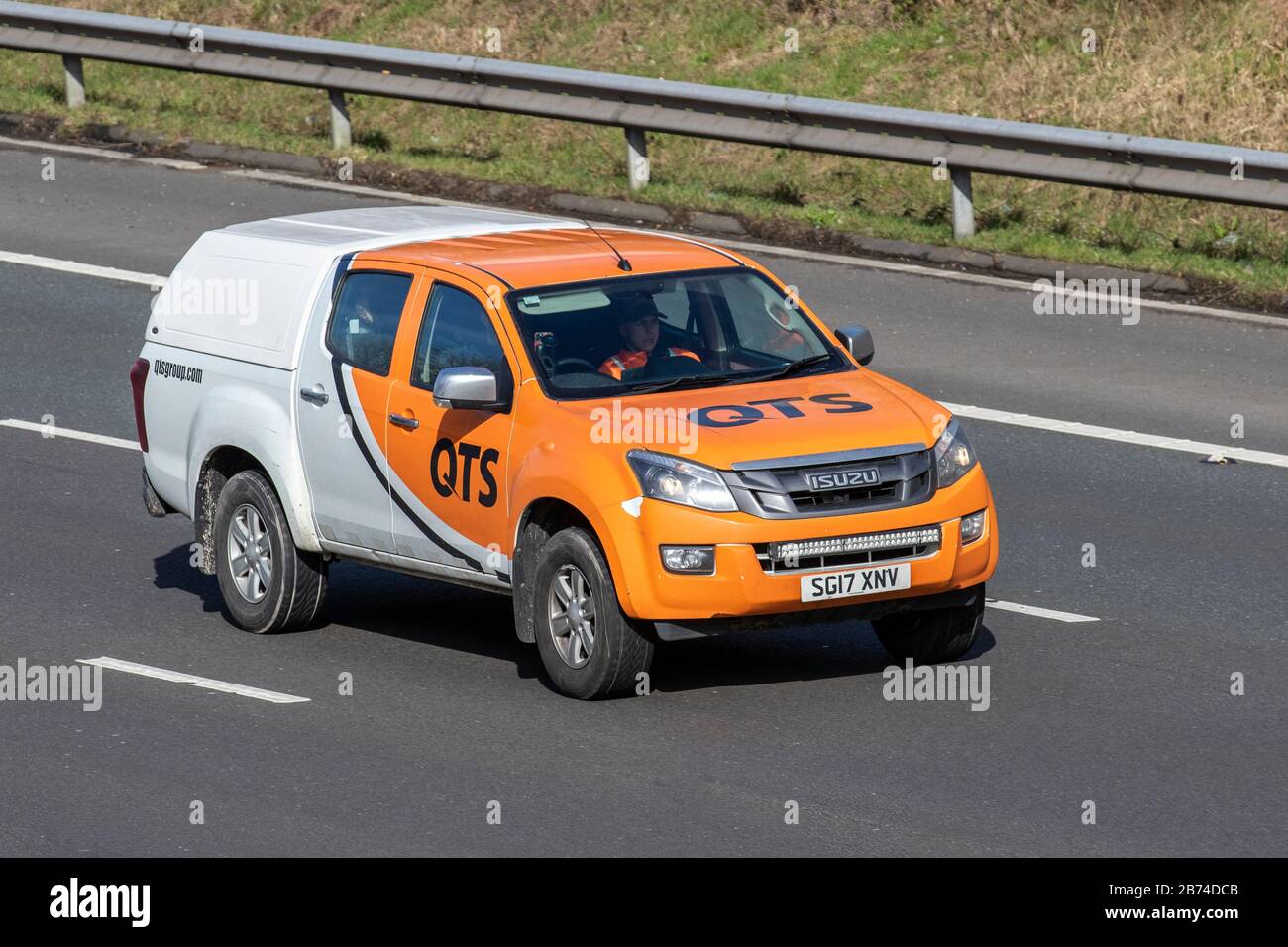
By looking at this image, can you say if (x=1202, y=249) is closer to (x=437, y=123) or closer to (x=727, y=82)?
(x=727, y=82)

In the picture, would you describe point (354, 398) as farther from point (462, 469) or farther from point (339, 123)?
point (339, 123)

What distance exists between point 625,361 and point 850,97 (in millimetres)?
13041

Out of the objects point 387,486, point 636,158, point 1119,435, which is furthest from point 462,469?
point 636,158

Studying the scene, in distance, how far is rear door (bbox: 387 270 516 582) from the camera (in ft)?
32.3

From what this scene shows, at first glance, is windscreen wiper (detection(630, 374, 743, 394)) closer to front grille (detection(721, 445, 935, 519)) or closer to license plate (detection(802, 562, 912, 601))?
front grille (detection(721, 445, 935, 519))

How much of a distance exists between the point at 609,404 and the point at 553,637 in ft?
3.32

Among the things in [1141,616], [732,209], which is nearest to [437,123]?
[732,209]

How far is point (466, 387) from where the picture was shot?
956 centimetres

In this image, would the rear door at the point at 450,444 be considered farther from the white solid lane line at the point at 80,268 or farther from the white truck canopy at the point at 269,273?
the white solid lane line at the point at 80,268

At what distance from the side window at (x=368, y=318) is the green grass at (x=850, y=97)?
28.2 ft

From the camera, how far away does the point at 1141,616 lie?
10.8m

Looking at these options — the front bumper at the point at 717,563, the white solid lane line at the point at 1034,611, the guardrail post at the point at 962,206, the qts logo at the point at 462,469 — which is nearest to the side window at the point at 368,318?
the qts logo at the point at 462,469

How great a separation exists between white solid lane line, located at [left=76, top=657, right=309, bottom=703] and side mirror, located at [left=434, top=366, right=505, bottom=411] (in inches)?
56.6

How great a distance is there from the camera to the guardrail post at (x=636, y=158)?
66.7ft
